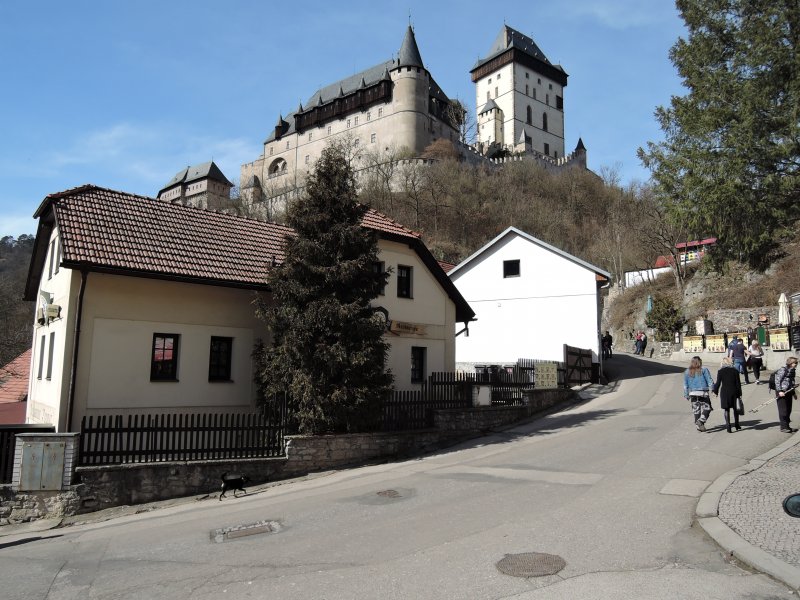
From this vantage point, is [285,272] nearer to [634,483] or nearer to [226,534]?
[226,534]

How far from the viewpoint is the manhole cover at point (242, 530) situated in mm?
8048

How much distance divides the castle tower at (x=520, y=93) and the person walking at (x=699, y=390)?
96954 millimetres

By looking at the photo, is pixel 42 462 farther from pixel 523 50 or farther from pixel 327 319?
pixel 523 50

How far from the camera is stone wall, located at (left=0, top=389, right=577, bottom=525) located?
11.0 m

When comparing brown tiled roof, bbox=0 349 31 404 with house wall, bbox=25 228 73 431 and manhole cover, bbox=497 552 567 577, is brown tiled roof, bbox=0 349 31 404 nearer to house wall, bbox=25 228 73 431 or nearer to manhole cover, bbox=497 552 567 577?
house wall, bbox=25 228 73 431

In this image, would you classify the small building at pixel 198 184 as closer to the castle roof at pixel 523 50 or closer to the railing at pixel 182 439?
the castle roof at pixel 523 50

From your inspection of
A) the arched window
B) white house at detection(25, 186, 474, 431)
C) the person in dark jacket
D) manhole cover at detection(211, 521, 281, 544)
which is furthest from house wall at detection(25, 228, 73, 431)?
the arched window

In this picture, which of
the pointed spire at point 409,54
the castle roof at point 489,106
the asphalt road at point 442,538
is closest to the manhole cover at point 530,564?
the asphalt road at point 442,538

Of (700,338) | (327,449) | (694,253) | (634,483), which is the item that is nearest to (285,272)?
(327,449)

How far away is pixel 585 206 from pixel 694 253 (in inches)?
1030

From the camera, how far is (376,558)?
645 cm

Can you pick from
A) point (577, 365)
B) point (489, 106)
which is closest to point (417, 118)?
point (489, 106)

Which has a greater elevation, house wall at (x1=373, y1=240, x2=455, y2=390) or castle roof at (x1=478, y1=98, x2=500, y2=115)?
castle roof at (x1=478, y1=98, x2=500, y2=115)

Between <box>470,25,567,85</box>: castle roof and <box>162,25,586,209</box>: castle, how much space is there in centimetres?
19
